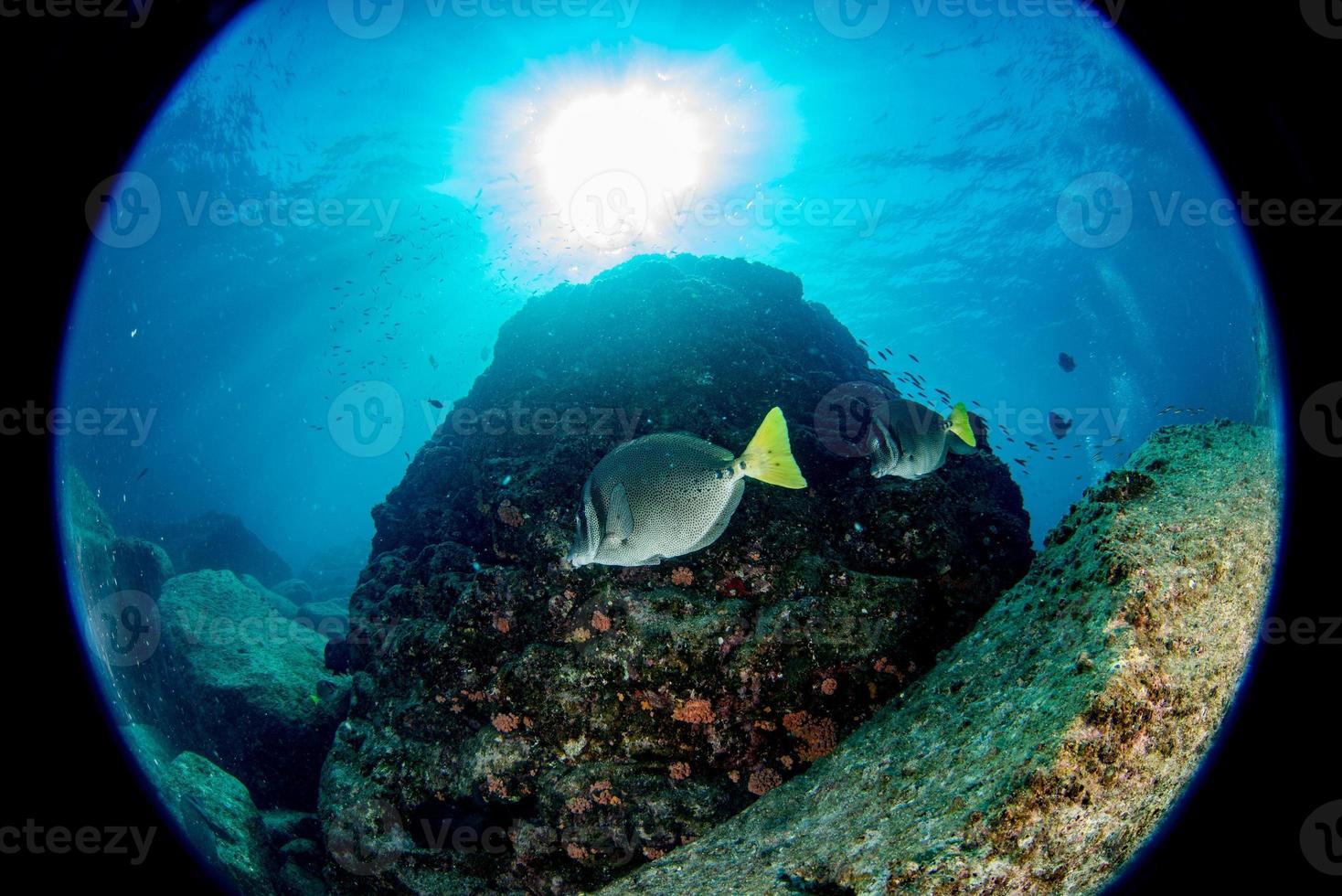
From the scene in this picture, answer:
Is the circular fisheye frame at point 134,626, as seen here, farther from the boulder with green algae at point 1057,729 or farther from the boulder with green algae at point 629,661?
the boulder with green algae at point 1057,729

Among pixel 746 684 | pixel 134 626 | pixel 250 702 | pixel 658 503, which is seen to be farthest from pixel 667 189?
pixel 658 503

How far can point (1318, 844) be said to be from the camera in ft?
6.30

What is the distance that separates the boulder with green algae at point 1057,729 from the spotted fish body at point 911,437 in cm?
95

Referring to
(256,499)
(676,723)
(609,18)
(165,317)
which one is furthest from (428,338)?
(256,499)

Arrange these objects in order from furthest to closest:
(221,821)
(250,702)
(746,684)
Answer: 1. (250,702)
2. (221,821)
3. (746,684)

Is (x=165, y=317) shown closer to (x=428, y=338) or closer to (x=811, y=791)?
(x=428, y=338)

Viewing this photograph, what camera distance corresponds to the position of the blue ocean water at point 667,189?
16672 millimetres

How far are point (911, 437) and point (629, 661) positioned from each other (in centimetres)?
266

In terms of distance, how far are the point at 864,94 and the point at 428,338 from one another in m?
38.2

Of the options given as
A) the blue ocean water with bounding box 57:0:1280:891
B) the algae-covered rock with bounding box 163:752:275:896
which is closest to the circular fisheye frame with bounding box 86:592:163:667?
the blue ocean water with bounding box 57:0:1280:891

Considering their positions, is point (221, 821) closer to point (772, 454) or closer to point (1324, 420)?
point (772, 454)

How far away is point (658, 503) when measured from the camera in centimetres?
274

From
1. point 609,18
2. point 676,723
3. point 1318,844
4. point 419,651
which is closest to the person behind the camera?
point 1318,844

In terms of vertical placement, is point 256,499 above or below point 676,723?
above
